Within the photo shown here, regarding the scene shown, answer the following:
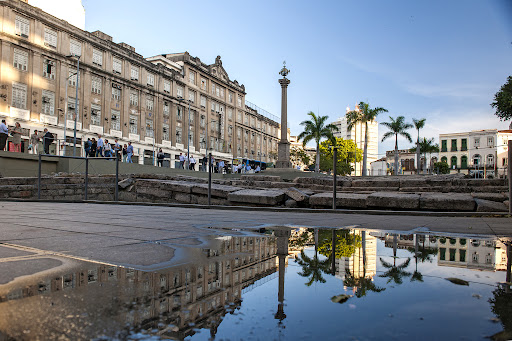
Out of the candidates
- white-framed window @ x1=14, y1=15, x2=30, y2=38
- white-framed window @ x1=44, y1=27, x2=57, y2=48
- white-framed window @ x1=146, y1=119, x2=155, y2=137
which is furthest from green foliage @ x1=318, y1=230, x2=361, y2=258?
white-framed window @ x1=146, y1=119, x2=155, y2=137

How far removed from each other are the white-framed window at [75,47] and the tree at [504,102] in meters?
39.7

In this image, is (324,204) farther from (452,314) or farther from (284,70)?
(284,70)

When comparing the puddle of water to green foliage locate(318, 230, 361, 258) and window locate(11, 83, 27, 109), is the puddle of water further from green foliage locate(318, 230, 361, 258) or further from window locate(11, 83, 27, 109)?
window locate(11, 83, 27, 109)

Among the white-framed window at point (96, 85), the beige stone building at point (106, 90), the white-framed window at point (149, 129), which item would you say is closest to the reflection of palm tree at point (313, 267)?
the beige stone building at point (106, 90)

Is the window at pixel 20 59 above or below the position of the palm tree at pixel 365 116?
above

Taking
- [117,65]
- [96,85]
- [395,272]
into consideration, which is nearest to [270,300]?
[395,272]

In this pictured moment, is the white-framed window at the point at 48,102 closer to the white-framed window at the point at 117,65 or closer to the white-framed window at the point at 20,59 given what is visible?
the white-framed window at the point at 20,59

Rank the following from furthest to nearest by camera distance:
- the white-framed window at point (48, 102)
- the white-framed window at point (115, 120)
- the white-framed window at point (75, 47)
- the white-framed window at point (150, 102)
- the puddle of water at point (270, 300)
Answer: the white-framed window at point (150, 102)
the white-framed window at point (115, 120)
the white-framed window at point (75, 47)
the white-framed window at point (48, 102)
the puddle of water at point (270, 300)

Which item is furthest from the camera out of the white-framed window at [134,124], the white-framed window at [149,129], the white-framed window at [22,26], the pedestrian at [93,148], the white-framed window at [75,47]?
the white-framed window at [149,129]

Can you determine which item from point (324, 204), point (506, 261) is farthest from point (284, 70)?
point (506, 261)

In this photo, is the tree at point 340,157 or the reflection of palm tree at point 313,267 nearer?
the reflection of palm tree at point 313,267

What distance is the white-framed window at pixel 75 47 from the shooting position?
3616cm

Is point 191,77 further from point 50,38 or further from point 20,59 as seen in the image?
point 20,59

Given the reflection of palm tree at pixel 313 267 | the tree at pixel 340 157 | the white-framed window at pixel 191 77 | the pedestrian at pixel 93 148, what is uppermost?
the white-framed window at pixel 191 77
